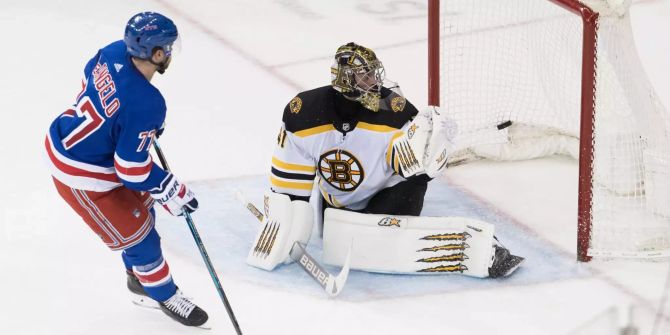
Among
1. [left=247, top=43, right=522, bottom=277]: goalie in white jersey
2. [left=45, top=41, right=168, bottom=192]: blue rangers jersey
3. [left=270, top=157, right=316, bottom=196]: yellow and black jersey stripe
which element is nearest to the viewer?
[left=45, top=41, right=168, bottom=192]: blue rangers jersey

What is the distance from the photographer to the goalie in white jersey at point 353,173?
354 centimetres

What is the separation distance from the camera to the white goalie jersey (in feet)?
11.7

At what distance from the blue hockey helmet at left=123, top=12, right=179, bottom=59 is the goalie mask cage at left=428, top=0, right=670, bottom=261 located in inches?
46.1

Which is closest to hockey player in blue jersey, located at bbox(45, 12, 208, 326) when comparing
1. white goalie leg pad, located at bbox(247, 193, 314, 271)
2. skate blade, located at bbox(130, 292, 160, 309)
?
skate blade, located at bbox(130, 292, 160, 309)

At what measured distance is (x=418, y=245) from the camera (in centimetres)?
359

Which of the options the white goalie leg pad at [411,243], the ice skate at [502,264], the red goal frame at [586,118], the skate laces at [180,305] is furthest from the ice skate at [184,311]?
the red goal frame at [586,118]

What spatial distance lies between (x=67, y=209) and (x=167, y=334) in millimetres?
929

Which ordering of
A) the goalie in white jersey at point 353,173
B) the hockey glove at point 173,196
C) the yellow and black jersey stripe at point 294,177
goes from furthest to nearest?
the yellow and black jersey stripe at point 294,177
the goalie in white jersey at point 353,173
the hockey glove at point 173,196

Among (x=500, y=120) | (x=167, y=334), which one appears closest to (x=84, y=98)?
(x=167, y=334)

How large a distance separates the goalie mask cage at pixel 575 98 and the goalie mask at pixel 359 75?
571mm

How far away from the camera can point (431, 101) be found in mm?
4309

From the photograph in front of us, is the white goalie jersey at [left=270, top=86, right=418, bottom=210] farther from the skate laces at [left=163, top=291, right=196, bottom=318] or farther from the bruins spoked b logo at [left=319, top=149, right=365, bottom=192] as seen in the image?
the skate laces at [left=163, top=291, right=196, bottom=318]

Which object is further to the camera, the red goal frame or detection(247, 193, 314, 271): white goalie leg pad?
detection(247, 193, 314, 271): white goalie leg pad

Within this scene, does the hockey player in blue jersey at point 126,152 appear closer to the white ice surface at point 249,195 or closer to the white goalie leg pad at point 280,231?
the white ice surface at point 249,195
